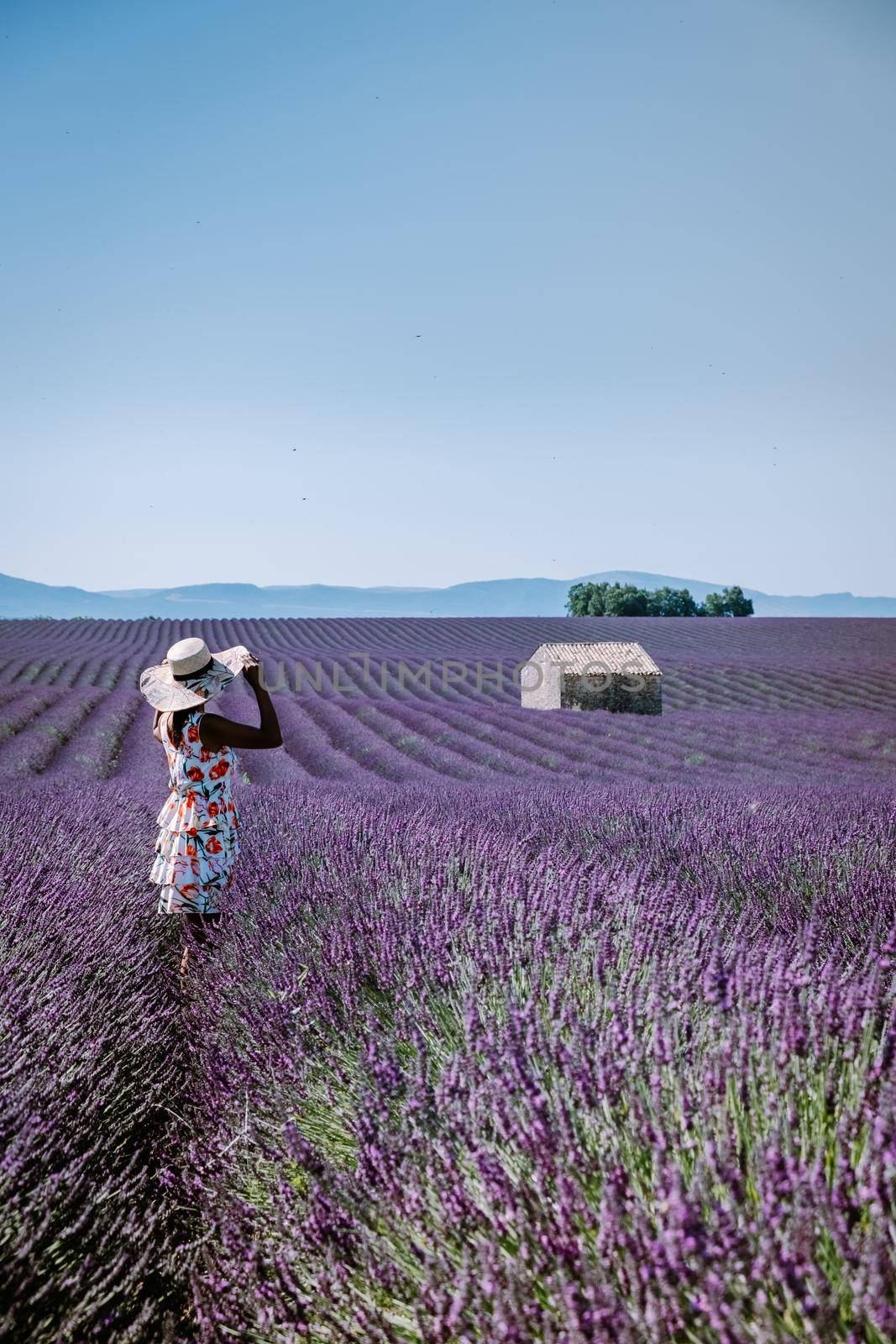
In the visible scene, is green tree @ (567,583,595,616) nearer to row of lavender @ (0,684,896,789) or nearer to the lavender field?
row of lavender @ (0,684,896,789)

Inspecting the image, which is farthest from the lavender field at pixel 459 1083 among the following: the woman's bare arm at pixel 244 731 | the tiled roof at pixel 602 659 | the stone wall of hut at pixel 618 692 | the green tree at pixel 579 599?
the green tree at pixel 579 599

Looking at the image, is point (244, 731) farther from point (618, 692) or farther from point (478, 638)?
point (478, 638)

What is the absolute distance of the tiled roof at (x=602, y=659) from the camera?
14.6m

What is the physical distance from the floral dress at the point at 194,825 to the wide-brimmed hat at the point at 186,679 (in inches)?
3.4

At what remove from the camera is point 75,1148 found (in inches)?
70.2

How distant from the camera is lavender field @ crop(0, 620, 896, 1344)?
105 cm

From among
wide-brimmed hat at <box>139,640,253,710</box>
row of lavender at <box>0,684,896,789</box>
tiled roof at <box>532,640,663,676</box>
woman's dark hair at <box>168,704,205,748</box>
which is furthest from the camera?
tiled roof at <box>532,640,663,676</box>

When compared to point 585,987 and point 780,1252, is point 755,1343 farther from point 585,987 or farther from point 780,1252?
point 585,987

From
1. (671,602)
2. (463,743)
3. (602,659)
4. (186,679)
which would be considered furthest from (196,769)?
(671,602)

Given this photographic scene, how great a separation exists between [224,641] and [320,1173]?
26142mm

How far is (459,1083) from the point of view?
4.91 feet

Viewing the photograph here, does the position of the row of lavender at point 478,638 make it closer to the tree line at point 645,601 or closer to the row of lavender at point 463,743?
the row of lavender at point 463,743

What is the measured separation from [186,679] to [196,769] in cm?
29

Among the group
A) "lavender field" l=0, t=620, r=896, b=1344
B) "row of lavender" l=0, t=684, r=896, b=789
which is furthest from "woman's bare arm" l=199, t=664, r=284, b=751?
"row of lavender" l=0, t=684, r=896, b=789
